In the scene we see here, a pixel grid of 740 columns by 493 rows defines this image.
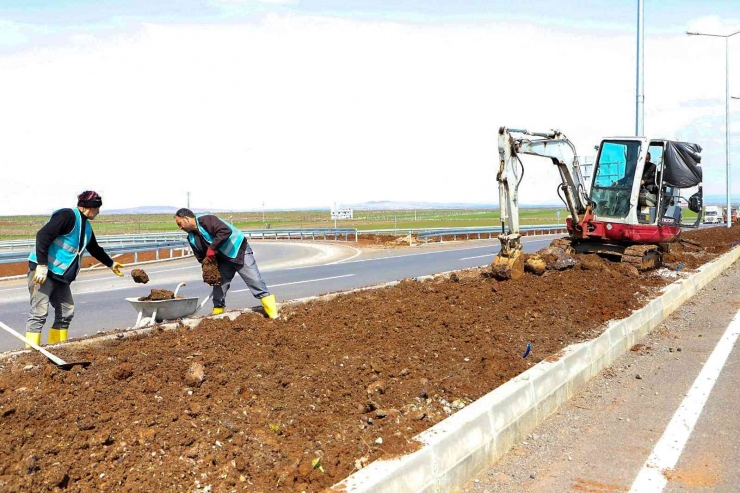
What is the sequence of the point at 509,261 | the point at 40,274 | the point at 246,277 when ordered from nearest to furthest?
the point at 40,274 → the point at 246,277 → the point at 509,261

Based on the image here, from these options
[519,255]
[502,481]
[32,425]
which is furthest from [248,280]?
[519,255]

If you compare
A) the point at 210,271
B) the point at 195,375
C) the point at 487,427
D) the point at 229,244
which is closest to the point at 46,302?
the point at 210,271

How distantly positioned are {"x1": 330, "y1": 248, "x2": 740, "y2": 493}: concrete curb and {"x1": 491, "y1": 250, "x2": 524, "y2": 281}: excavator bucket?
10.6ft

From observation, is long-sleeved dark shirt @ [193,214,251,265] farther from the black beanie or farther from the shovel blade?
the shovel blade

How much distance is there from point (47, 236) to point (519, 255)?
7443mm

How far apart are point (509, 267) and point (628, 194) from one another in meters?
4.94

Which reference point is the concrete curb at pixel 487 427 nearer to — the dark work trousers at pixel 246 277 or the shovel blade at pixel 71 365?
the shovel blade at pixel 71 365

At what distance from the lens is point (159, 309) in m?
7.44

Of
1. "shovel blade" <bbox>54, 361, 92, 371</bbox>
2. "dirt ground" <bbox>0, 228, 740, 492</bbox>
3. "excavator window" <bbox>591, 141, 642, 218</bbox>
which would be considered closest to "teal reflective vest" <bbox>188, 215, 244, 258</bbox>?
"dirt ground" <bbox>0, 228, 740, 492</bbox>

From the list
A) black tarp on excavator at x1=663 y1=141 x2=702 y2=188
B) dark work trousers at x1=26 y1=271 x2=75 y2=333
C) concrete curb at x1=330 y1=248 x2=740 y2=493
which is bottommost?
concrete curb at x1=330 y1=248 x2=740 y2=493

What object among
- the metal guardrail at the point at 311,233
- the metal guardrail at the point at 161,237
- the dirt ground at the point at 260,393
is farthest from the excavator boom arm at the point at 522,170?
the metal guardrail at the point at 311,233

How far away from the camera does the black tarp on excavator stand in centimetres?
1350

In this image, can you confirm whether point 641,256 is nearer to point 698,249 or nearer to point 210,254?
point 210,254

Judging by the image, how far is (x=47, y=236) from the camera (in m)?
6.40
